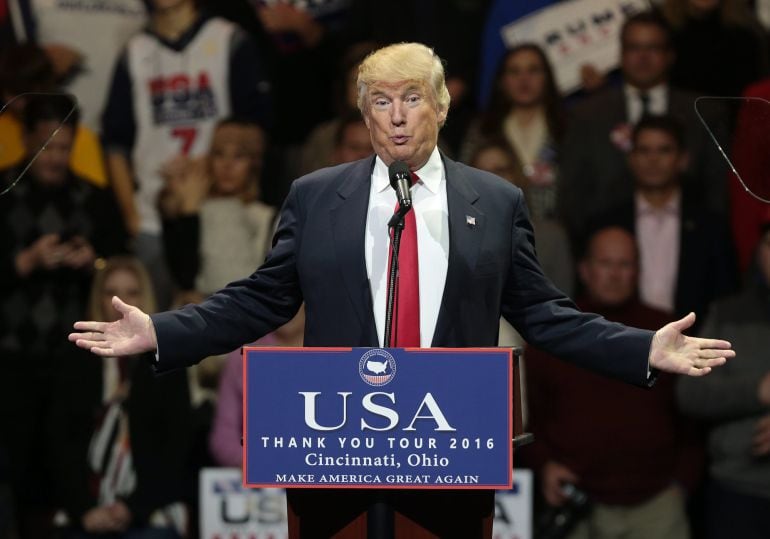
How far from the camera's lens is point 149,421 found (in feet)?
20.8

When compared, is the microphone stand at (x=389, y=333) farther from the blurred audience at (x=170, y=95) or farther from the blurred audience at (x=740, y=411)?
the blurred audience at (x=170, y=95)

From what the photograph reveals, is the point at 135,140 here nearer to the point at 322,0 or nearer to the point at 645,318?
the point at 322,0

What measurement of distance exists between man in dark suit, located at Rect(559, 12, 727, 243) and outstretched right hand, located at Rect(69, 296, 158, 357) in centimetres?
366

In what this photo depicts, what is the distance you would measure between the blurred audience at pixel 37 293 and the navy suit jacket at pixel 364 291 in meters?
3.22

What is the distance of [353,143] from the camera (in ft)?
21.9

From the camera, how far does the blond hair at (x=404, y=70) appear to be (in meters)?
3.32

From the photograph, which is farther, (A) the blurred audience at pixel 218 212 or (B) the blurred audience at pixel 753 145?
(A) the blurred audience at pixel 218 212

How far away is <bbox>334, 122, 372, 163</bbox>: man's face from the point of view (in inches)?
263

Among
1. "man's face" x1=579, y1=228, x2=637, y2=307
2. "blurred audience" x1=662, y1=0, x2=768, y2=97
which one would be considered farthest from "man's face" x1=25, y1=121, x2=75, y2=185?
"blurred audience" x1=662, y1=0, x2=768, y2=97

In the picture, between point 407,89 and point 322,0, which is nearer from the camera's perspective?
point 407,89

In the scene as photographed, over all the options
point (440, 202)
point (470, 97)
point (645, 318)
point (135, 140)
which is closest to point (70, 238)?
point (135, 140)

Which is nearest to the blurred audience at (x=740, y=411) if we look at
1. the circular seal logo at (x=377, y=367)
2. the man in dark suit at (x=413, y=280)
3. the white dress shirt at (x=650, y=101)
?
the white dress shirt at (x=650, y=101)

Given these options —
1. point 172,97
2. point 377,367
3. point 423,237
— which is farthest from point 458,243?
point 172,97

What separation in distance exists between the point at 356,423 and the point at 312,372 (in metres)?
0.13
